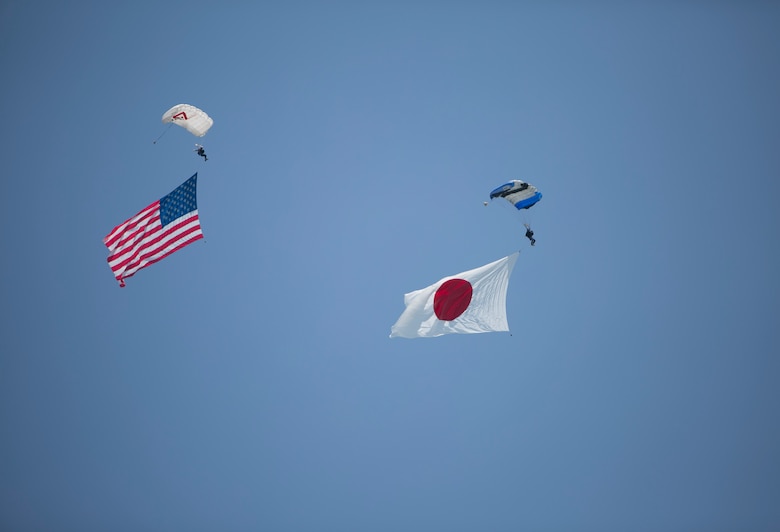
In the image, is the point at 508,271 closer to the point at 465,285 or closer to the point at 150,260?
the point at 465,285

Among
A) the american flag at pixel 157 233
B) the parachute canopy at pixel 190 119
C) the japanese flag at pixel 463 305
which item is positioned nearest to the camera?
the japanese flag at pixel 463 305

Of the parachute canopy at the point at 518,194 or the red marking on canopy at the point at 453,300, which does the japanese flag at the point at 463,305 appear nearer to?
the red marking on canopy at the point at 453,300

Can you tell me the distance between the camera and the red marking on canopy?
40156 millimetres

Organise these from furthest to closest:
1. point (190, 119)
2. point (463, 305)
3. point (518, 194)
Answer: point (190, 119) → point (518, 194) → point (463, 305)

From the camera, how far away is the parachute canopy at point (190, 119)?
4447cm

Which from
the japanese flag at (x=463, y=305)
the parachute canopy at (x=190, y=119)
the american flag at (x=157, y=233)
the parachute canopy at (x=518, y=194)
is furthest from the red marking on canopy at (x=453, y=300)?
the parachute canopy at (x=190, y=119)

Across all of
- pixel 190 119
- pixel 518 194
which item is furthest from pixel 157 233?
pixel 518 194

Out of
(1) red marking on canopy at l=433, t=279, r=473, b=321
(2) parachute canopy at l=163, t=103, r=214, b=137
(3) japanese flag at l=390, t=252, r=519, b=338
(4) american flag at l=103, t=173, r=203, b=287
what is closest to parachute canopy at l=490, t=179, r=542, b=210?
(3) japanese flag at l=390, t=252, r=519, b=338

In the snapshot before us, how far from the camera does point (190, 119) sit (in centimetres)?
4469

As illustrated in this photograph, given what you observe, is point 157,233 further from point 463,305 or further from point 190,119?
point 463,305

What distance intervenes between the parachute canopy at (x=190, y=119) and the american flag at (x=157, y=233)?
4.70 m

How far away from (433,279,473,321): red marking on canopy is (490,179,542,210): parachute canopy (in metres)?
4.91

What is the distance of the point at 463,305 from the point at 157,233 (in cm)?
1703

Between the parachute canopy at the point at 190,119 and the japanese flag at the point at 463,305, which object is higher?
the parachute canopy at the point at 190,119
